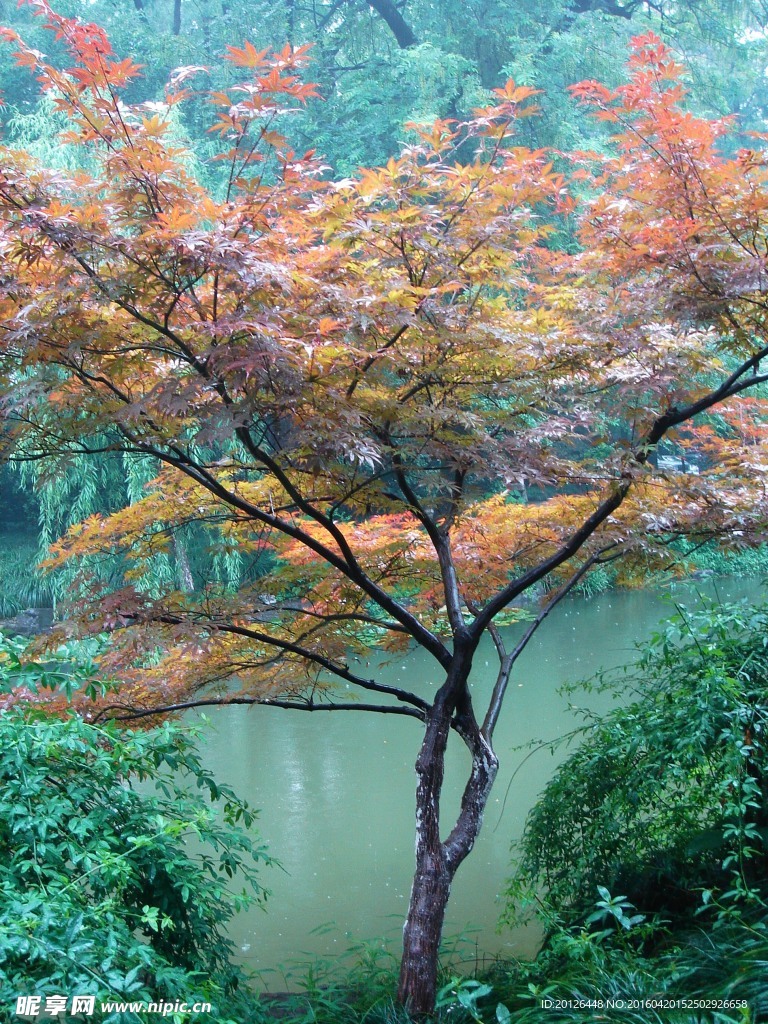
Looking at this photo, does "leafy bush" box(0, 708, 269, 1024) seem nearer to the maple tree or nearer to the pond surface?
the pond surface

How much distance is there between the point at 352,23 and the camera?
604 inches

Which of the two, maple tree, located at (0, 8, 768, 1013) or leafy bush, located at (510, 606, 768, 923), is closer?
maple tree, located at (0, 8, 768, 1013)

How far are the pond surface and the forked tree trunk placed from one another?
51 cm

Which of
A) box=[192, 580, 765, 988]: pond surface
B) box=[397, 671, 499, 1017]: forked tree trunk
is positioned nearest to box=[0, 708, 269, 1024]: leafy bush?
box=[192, 580, 765, 988]: pond surface

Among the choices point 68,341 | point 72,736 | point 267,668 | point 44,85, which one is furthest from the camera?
point 267,668

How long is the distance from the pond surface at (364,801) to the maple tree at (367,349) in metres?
0.63

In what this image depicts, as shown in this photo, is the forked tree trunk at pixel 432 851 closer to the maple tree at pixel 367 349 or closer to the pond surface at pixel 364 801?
the maple tree at pixel 367 349

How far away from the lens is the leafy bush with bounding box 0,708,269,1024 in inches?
56.6

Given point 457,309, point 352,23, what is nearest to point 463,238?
point 457,309

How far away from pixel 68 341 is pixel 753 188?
2.00 m

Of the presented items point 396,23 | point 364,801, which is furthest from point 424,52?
point 364,801

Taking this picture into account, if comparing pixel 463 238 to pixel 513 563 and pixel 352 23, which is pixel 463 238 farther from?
pixel 352 23

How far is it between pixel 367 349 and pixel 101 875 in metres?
1.59

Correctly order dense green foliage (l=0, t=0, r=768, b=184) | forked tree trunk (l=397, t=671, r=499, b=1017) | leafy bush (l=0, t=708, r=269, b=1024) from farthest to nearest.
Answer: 1. dense green foliage (l=0, t=0, r=768, b=184)
2. forked tree trunk (l=397, t=671, r=499, b=1017)
3. leafy bush (l=0, t=708, r=269, b=1024)
